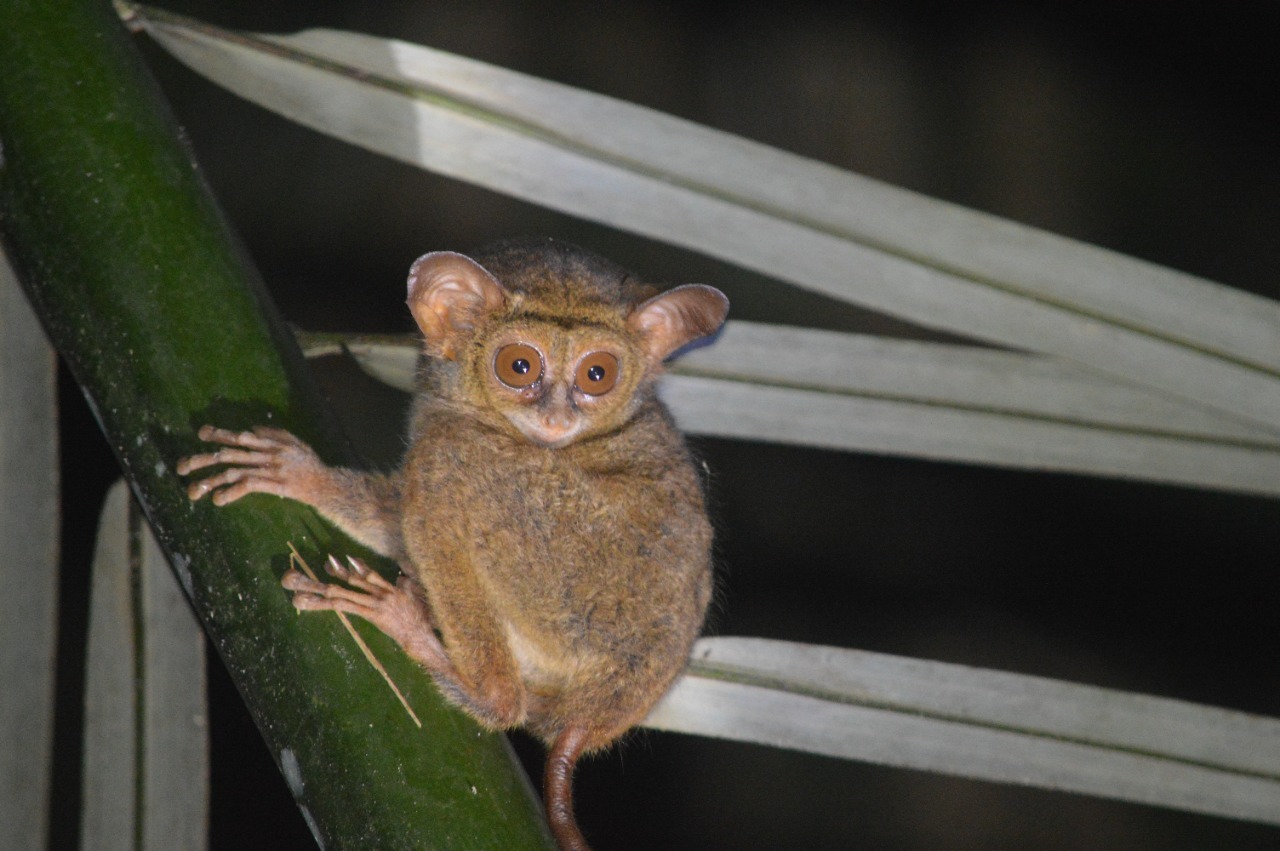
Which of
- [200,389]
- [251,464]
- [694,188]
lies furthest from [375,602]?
[694,188]

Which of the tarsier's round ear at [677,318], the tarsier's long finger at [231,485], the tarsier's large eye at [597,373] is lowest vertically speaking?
the tarsier's long finger at [231,485]

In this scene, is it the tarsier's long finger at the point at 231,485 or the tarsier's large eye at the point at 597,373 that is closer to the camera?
the tarsier's long finger at the point at 231,485

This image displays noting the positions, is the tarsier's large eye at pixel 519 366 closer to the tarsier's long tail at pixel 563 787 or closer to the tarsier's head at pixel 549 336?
the tarsier's head at pixel 549 336

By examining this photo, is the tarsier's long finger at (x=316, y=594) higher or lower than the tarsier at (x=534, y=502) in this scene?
lower

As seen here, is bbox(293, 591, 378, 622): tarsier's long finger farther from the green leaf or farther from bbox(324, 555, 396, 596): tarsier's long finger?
the green leaf

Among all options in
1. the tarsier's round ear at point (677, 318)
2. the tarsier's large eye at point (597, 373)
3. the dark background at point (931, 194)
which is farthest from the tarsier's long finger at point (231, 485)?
the dark background at point (931, 194)

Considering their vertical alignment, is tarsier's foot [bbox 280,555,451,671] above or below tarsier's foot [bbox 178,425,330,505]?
below

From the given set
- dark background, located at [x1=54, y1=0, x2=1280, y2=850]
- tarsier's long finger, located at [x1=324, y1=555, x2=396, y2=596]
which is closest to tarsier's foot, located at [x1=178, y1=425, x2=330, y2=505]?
tarsier's long finger, located at [x1=324, y1=555, x2=396, y2=596]

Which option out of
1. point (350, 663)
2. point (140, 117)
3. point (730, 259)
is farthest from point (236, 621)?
point (730, 259)
